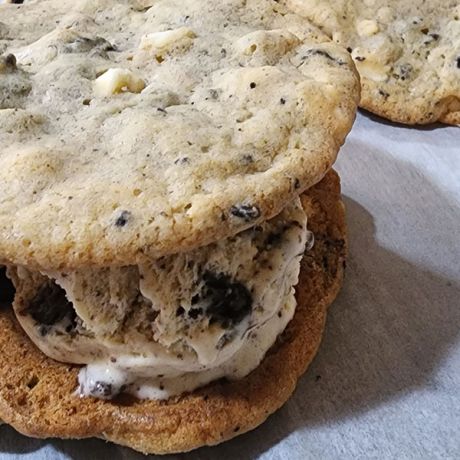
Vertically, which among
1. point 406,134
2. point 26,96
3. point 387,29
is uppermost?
point 26,96

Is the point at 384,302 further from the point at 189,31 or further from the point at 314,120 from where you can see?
the point at 189,31

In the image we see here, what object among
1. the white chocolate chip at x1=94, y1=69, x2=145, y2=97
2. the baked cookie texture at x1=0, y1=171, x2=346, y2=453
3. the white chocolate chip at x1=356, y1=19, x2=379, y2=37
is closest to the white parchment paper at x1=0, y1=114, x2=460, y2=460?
the baked cookie texture at x1=0, y1=171, x2=346, y2=453

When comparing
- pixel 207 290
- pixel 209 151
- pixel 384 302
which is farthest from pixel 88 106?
pixel 384 302

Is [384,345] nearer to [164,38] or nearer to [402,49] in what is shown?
[164,38]

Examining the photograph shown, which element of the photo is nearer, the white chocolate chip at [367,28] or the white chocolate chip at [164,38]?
the white chocolate chip at [164,38]

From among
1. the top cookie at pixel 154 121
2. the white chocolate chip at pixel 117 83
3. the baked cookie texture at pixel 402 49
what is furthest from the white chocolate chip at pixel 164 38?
the baked cookie texture at pixel 402 49

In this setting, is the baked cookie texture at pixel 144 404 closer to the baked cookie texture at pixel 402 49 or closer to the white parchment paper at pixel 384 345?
the white parchment paper at pixel 384 345

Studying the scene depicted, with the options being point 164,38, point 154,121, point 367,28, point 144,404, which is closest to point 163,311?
point 144,404

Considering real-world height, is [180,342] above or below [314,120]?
below
